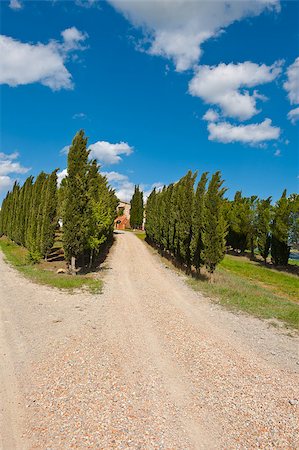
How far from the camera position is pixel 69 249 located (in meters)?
20.4

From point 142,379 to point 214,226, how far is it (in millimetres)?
15398

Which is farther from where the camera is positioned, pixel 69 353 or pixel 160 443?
pixel 69 353

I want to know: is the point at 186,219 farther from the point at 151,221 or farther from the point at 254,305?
the point at 151,221

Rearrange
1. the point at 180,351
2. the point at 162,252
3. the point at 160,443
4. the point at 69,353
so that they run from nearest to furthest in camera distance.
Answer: the point at 160,443 → the point at 69,353 → the point at 180,351 → the point at 162,252

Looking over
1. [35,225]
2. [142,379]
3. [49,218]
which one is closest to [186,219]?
[49,218]

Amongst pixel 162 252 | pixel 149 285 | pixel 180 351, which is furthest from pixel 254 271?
pixel 180 351

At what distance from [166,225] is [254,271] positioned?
38.3ft

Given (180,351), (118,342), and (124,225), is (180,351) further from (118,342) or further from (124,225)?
(124,225)

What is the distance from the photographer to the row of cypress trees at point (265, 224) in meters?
35.8

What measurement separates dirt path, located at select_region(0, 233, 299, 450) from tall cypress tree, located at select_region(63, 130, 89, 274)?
745cm

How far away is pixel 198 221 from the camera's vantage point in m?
23.3

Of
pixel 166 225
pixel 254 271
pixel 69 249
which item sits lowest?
pixel 254 271

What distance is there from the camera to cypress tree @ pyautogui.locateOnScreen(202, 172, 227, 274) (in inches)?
835

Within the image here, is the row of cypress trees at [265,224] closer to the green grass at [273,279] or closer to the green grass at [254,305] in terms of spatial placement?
the green grass at [273,279]
